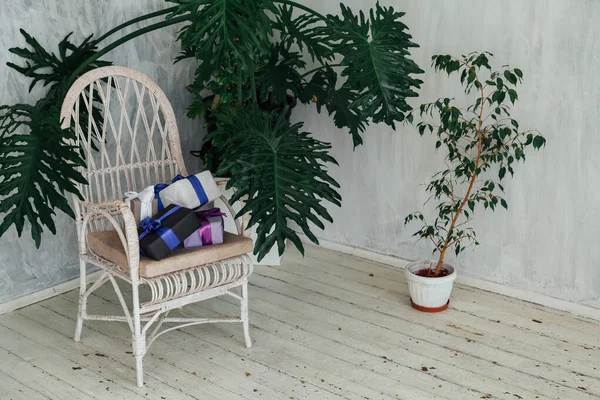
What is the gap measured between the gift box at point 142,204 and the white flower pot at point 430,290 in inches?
44.2

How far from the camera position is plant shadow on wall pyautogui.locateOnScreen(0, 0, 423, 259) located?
2.43m

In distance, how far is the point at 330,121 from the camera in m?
3.72

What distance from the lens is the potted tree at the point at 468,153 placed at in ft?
9.45

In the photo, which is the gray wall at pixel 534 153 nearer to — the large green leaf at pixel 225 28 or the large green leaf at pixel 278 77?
the large green leaf at pixel 278 77

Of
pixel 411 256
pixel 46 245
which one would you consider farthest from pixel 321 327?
pixel 46 245

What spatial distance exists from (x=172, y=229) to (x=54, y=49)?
113cm

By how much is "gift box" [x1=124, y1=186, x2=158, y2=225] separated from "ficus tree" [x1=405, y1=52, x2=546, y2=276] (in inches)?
43.5

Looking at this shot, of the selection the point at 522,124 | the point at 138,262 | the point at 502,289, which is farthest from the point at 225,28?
the point at 502,289

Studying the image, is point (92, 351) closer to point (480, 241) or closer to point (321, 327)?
point (321, 327)

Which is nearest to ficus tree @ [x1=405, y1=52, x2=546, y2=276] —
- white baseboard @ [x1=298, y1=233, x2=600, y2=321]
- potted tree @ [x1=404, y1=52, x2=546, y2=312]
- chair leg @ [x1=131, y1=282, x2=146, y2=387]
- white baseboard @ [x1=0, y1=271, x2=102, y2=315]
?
potted tree @ [x1=404, y1=52, x2=546, y2=312]

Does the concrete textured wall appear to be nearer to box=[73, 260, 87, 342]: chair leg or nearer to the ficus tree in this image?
the ficus tree

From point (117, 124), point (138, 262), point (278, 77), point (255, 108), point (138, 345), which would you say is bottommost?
point (138, 345)

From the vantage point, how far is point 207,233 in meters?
2.66

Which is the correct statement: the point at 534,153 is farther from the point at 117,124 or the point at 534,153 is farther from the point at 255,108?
the point at 117,124
